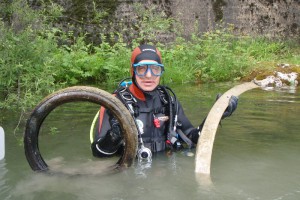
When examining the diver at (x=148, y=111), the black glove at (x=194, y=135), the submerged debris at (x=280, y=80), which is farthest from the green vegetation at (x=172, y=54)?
the black glove at (x=194, y=135)

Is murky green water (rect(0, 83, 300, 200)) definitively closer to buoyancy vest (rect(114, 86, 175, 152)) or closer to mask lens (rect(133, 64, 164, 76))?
buoyancy vest (rect(114, 86, 175, 152))

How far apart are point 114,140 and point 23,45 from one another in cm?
167

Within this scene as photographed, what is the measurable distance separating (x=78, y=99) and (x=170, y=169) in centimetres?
102

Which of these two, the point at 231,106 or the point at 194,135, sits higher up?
the point at 231,106

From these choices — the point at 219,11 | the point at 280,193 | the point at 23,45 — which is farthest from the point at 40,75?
the point at 219,11

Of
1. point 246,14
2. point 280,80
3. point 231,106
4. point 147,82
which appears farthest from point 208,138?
point 246,14

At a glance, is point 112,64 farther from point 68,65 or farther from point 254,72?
point 254,72

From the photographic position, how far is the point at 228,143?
15.5 feet

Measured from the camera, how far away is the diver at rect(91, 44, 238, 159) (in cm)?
384

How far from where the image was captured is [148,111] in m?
4.04

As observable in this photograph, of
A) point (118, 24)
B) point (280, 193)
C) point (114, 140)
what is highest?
point (118, 24)

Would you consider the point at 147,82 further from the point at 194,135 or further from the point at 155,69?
the point at 194,135

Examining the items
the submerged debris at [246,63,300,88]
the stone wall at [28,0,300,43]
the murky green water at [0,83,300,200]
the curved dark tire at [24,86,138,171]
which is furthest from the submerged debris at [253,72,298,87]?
the curved dark tire at [24,86,138,171]

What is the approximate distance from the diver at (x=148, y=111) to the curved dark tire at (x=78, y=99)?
0.32 m
